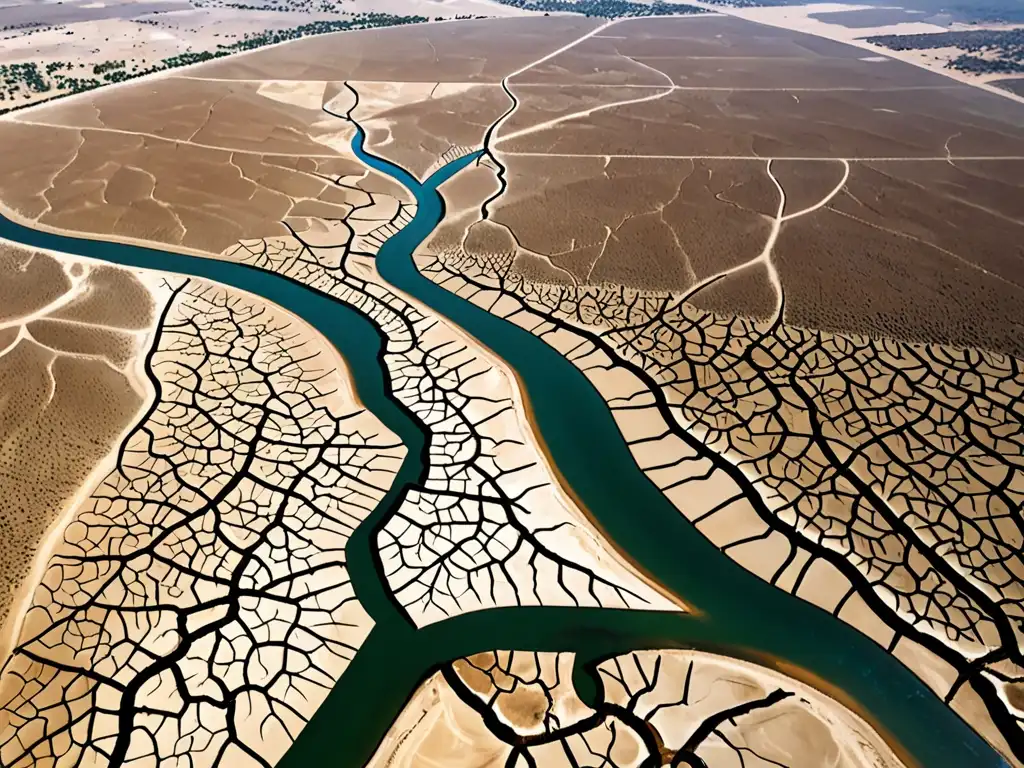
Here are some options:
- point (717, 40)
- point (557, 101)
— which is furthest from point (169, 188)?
point (717, 40)

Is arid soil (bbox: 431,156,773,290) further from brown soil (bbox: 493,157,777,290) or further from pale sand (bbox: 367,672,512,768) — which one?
pale sand (bbox: 367,672,512,768)

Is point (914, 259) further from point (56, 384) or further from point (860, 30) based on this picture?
point (860, 30)

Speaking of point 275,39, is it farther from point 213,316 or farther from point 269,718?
point 269,718

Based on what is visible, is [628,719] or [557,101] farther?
[557,101]

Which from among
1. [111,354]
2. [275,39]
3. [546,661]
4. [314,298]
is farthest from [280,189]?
[275,39]

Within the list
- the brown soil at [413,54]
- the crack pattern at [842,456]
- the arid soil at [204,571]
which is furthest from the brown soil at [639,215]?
the brown soil at [413,54]

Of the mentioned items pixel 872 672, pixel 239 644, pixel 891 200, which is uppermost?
pixel 891 200

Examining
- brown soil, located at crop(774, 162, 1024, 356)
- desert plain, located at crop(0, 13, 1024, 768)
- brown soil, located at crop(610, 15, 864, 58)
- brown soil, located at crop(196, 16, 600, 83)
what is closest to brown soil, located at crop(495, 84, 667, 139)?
desert plain, located at crop(0, 13, 1024, 768)
